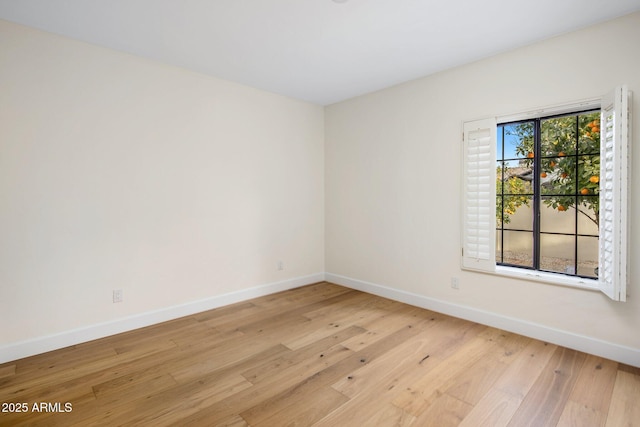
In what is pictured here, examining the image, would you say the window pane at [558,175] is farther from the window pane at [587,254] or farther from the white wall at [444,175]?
the white wall at [444,175]

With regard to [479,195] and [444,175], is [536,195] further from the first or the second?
[444,175]

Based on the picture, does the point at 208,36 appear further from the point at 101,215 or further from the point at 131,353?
the point at 131,353

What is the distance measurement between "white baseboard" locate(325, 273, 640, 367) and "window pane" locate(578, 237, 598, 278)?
748mm

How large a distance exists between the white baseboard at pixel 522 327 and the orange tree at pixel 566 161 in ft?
3.65

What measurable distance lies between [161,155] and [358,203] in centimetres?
246

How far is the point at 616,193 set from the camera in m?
2.32

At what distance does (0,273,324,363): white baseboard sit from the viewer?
8.43ft

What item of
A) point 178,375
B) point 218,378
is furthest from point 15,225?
point 218,378

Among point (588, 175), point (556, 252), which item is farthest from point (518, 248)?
point (588, 175)

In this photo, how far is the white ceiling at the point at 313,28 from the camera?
2.29 m

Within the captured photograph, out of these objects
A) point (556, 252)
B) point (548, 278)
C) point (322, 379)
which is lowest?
point (322, 379)

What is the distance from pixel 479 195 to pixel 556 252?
Answer: 0.99 meters

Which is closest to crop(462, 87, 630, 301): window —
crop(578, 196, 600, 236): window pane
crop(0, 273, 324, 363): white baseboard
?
crop(578, 196, 600, 236): window pane

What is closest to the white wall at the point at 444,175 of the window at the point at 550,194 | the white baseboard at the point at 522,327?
the white baseboard at the point at 522,327
